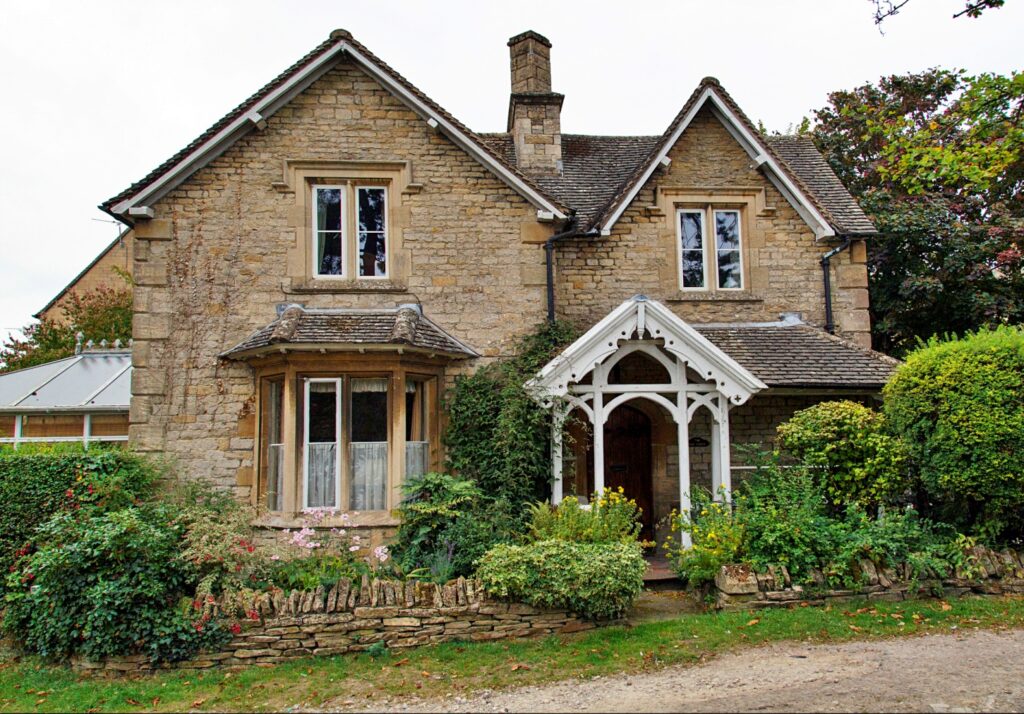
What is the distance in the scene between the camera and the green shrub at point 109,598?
26.6ft

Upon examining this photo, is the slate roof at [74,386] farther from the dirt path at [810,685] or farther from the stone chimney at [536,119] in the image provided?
the dirt path at [810,685]

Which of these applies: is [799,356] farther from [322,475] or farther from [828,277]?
[322,475]

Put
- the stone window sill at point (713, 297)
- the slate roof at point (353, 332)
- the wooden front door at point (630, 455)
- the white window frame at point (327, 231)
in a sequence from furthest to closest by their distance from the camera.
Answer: the stone window sill at point (713, 297), the wooden front door at point (630, 455), the white window frame at point (327, 231), the slate roof at point (353, 332)

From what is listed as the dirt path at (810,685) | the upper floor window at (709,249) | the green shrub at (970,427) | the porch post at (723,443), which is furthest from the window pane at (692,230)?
the dirt path at (810,685)

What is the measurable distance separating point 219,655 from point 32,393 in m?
13.1

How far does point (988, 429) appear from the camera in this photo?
945 cm

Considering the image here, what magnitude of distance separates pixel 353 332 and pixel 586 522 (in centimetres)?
464

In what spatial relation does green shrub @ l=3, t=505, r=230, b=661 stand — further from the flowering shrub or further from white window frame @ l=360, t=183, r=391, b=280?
white window frame @ l=360, t=183, r=391, b=280

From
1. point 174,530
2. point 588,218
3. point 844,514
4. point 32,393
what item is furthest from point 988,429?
point 32,393

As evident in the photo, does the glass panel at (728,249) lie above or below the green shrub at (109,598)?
above

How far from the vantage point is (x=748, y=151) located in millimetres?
14602

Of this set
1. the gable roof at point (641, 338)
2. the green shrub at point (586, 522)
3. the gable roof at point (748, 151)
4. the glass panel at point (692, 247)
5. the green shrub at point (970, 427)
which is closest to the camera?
the green shrub at point (970, 427)

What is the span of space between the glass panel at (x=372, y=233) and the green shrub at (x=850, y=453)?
723cm

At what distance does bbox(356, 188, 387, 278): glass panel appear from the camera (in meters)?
12.7
